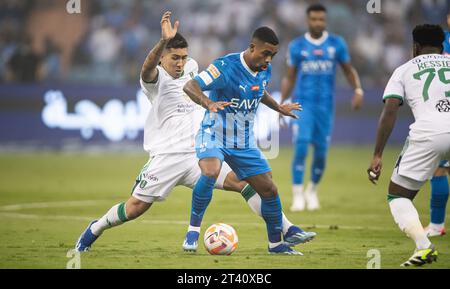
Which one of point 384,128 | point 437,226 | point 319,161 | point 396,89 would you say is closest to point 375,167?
point 384,128

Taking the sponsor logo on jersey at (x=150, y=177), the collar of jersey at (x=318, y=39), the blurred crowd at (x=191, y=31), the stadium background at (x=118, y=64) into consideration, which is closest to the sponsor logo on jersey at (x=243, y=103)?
the sponsor logo on jersey at (x=150, y=177)

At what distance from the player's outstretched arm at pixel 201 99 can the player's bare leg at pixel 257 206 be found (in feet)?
3.92

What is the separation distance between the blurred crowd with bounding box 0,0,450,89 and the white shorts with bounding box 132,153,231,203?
14280mm

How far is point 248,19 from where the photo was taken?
81.2ft

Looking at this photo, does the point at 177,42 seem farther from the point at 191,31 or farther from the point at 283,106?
the point at 191,31

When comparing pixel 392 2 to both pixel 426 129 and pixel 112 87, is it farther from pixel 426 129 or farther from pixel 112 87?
pixel 426 129

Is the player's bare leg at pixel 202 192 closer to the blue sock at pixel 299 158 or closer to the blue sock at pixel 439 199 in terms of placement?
the blue sock at pixel 439 199

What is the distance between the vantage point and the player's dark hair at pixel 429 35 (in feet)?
27.4

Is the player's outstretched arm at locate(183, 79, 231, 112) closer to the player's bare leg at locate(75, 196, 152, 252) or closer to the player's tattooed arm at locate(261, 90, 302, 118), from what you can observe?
the player's tattooed arm at locate(261, 90, 302, 118)

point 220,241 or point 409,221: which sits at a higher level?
point 409,221

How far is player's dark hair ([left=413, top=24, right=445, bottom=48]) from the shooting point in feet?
27.4

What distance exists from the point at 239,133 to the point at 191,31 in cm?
1595

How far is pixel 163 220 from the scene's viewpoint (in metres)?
12.2

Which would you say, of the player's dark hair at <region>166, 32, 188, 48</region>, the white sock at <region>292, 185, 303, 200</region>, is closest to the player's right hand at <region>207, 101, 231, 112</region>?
the player's dark hair at <region>166, 32, 188, 48</region>
